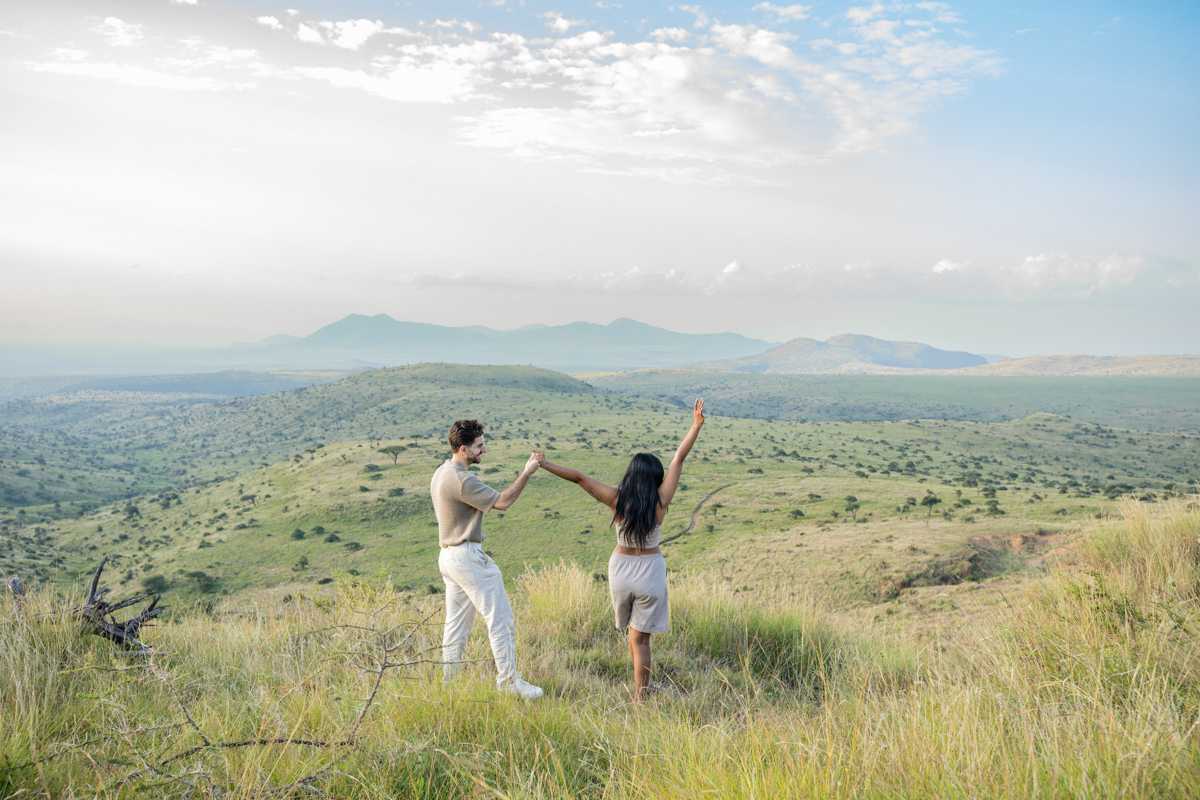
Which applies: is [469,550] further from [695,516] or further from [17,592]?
[695,516]

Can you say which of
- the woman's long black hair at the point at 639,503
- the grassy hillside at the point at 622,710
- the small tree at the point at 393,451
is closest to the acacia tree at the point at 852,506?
the grassy hillside at the point at 622,710

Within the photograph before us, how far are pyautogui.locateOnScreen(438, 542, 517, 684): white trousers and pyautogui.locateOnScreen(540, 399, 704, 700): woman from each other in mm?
913

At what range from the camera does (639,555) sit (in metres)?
5.09

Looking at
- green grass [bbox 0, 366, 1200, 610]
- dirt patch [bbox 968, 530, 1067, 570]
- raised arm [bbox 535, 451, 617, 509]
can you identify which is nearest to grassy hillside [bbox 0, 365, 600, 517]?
green grass [bbox 0, 366, 1200, 610]

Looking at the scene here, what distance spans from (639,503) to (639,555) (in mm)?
481

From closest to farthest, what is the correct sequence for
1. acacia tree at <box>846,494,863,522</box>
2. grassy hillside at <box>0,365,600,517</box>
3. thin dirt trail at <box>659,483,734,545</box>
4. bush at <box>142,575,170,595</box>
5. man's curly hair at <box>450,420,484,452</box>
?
man's curly hair at <box>450,420,484,452</box>
acacia tree at <box>846,494,863,522</box>
thin dirt trail at <box>659,483,734,545</box>
bush at <box>142,575,170,595</box>
grassy hillside at <box>0,365,600,517</box>

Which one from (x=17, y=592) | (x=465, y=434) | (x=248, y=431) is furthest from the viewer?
(x=248, y=431)

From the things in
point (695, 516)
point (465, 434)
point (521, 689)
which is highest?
point (465, 434)

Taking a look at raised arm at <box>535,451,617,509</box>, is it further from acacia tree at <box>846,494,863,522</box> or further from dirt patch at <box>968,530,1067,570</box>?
acacia tree at <box>846,494,863,522</box>

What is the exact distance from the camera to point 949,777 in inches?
99.4

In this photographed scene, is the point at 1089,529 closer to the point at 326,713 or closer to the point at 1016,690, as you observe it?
the point at 1016,690

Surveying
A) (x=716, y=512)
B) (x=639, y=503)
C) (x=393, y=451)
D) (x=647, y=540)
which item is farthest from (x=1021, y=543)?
(x=393, y=451)

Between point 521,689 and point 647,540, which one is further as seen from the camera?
point 647,540

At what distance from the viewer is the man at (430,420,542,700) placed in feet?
16.0
